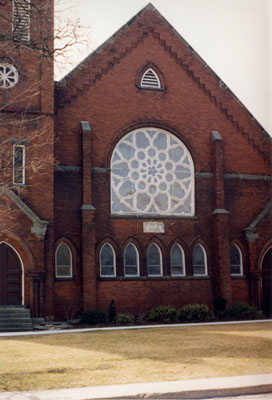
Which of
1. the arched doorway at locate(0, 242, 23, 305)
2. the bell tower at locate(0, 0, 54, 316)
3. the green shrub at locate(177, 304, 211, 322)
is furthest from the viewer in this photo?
the green shrub at locate(177, 304, 211, 322)

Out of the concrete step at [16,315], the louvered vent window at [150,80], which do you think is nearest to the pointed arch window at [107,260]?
the concrete step at [16,315]

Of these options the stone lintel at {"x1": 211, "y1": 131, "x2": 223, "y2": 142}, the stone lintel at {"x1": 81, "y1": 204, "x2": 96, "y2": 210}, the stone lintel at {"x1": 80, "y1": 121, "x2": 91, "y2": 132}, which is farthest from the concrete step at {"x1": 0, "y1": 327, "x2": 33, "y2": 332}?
the stone lintel at {"x1": 211, "y1": 131, "x2": 223, "y2": 142}

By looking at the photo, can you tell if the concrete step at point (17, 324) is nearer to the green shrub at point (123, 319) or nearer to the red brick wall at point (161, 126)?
the red brick wall at point (161, 126)

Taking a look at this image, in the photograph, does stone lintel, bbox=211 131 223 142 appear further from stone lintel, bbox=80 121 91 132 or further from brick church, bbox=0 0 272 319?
stone lintel, bbox=80 121 91 132

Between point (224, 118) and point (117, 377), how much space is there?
20706 millimetres

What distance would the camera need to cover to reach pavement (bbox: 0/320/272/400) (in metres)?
10.3

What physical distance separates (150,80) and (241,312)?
11.0 meters

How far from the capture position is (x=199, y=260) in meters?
29.5

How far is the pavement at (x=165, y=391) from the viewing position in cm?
1029

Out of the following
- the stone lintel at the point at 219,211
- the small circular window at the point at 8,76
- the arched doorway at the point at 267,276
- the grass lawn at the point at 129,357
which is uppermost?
the small circular window at the point at 8,76

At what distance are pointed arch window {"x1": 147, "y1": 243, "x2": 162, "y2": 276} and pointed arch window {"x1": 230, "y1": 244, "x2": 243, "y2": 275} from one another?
11.5 ft

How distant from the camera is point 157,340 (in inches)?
725

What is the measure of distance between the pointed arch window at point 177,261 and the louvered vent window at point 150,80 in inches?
284

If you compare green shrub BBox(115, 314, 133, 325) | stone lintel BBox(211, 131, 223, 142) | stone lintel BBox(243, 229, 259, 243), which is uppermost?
stone lintel BBox(211, 131, 223, 142)
